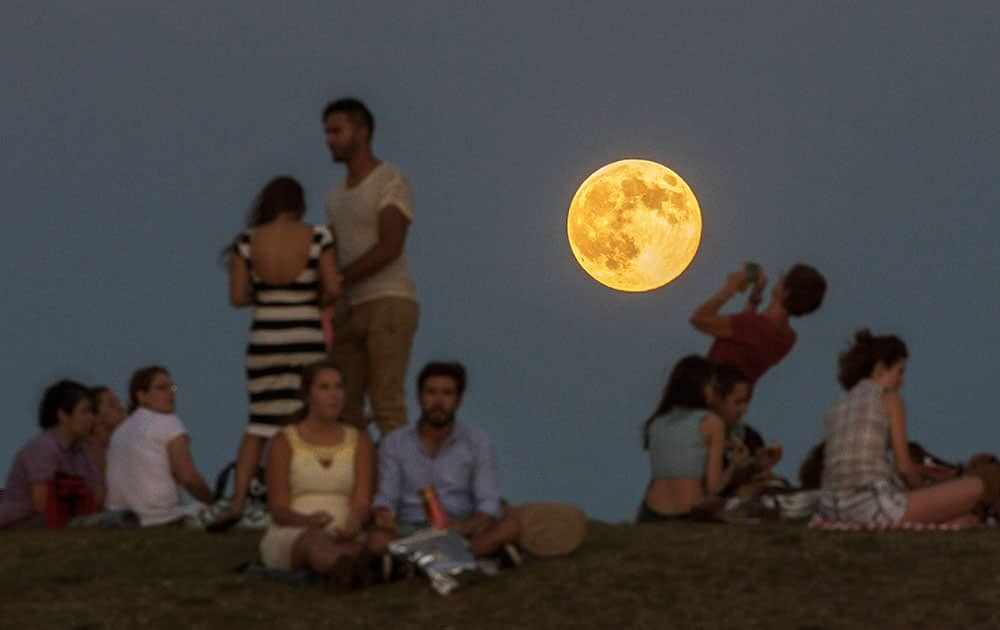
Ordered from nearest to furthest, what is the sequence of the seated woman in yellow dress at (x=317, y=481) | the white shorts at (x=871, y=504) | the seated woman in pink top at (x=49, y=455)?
the seated woman in yellow dress at (x=317, y=481), the white shorts at (x=871, y=504), the seated woman in pink top at (x=49, y=455)

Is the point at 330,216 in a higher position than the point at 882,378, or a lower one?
higher

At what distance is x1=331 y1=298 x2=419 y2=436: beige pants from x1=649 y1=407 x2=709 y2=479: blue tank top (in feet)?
6.97

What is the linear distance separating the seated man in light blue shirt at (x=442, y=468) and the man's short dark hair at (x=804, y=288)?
396cm

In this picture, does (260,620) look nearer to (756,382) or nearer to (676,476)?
(676,476)

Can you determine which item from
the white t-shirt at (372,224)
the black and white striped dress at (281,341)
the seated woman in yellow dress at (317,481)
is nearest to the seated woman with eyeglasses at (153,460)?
the black and white striped dress at (281,341)

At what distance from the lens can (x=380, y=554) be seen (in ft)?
38.0

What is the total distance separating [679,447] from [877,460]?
1619 millimetres

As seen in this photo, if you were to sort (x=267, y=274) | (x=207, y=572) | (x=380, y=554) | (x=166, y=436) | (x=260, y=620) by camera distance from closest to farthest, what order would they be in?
(x=260, y=620) < (x=380, y=554) < (x=207, y=572) < (x=267, y=274) < (x=166, y=436)

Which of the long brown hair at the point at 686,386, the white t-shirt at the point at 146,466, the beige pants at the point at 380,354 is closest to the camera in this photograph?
the beige pants at the point at 380,354

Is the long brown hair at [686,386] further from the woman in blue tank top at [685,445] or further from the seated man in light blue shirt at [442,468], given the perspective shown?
the seated man in light blue shirt at [442,468]

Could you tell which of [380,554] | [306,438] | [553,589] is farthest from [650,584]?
[306,438]

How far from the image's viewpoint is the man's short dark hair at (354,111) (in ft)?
44.8

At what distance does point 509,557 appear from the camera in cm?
1180

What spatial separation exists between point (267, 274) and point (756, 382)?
14.3 ft
